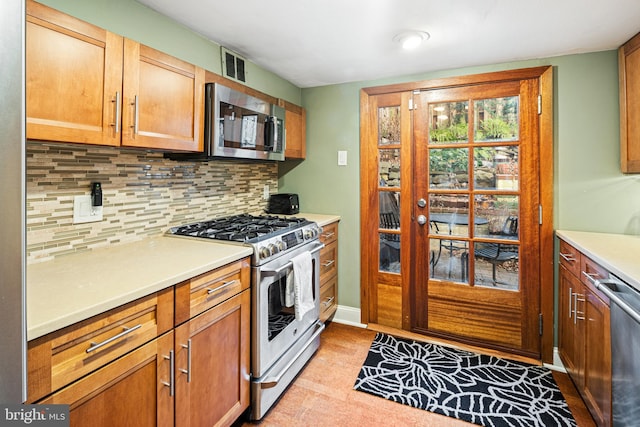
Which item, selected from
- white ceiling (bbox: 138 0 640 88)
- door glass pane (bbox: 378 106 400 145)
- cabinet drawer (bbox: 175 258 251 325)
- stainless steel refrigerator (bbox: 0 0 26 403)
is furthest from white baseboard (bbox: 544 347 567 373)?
stainless steel refrigerator (bbox: 0 0 26 403)

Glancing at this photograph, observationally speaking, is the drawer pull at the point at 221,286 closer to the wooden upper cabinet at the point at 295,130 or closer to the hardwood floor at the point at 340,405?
the hardwood floor at the point at 340,405

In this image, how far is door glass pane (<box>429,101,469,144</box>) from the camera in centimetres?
252

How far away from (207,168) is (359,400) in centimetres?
184

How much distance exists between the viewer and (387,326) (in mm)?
2826

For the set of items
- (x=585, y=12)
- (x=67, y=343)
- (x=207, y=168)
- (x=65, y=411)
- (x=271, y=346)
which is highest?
(x=585, y=12)

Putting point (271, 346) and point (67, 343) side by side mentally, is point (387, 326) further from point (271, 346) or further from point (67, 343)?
point (67, 343)

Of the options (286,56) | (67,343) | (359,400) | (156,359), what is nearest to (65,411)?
(67,343)

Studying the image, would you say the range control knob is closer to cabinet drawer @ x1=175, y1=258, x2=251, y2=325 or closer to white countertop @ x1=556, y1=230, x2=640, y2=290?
cabinet drawer @ x1=175, y1=258, x2=251, y2=325

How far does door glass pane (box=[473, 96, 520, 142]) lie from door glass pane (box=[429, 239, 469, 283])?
2.77 ft

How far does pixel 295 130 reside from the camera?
9.52ft

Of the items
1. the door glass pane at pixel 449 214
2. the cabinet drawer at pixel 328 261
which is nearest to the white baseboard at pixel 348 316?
the cabinet drawer at pixel 328 261

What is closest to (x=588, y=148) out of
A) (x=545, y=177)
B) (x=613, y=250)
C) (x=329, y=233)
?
(x=545, y=177)

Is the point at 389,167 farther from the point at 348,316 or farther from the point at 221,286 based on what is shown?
the point at 221,286

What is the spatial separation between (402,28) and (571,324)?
2.06 metres
